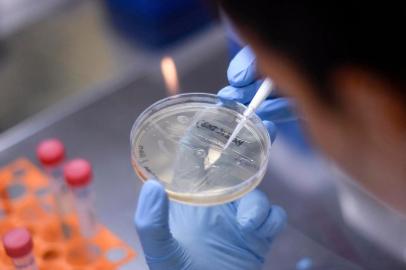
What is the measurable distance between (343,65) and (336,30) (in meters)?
0.03

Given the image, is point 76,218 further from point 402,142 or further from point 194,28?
point 402,142

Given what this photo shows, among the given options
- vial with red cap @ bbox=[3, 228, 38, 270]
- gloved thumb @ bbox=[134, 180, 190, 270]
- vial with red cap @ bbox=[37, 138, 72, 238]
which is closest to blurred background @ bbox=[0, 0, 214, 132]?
vial with red cap @ bbox=[37, 138, 72, 238]

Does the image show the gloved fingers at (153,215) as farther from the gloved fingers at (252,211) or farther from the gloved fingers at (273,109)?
the gloved fingers at (273,109)

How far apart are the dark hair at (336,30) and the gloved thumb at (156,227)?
0.35 metres

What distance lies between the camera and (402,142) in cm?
50

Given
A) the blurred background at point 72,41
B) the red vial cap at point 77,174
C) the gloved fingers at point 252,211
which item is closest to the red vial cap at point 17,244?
the red vial cap at point 77,174

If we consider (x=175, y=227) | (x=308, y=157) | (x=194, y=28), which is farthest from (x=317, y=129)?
(x=194, y=28)

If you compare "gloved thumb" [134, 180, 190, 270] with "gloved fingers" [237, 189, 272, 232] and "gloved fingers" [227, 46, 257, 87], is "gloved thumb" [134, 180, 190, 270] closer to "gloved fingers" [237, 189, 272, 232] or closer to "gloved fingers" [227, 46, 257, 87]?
"gloved fingers" [237, 189, 272, 232]

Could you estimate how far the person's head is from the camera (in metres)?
0.45

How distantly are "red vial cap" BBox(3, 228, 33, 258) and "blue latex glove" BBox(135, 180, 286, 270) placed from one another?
0.23 metres

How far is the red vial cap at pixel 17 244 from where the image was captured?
997mm

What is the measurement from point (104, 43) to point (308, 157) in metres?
0.59

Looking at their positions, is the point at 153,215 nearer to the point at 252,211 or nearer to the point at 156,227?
the point at 156,227

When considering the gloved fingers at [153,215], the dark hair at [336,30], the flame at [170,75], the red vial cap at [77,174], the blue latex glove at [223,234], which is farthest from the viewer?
the flame at [170,75]
